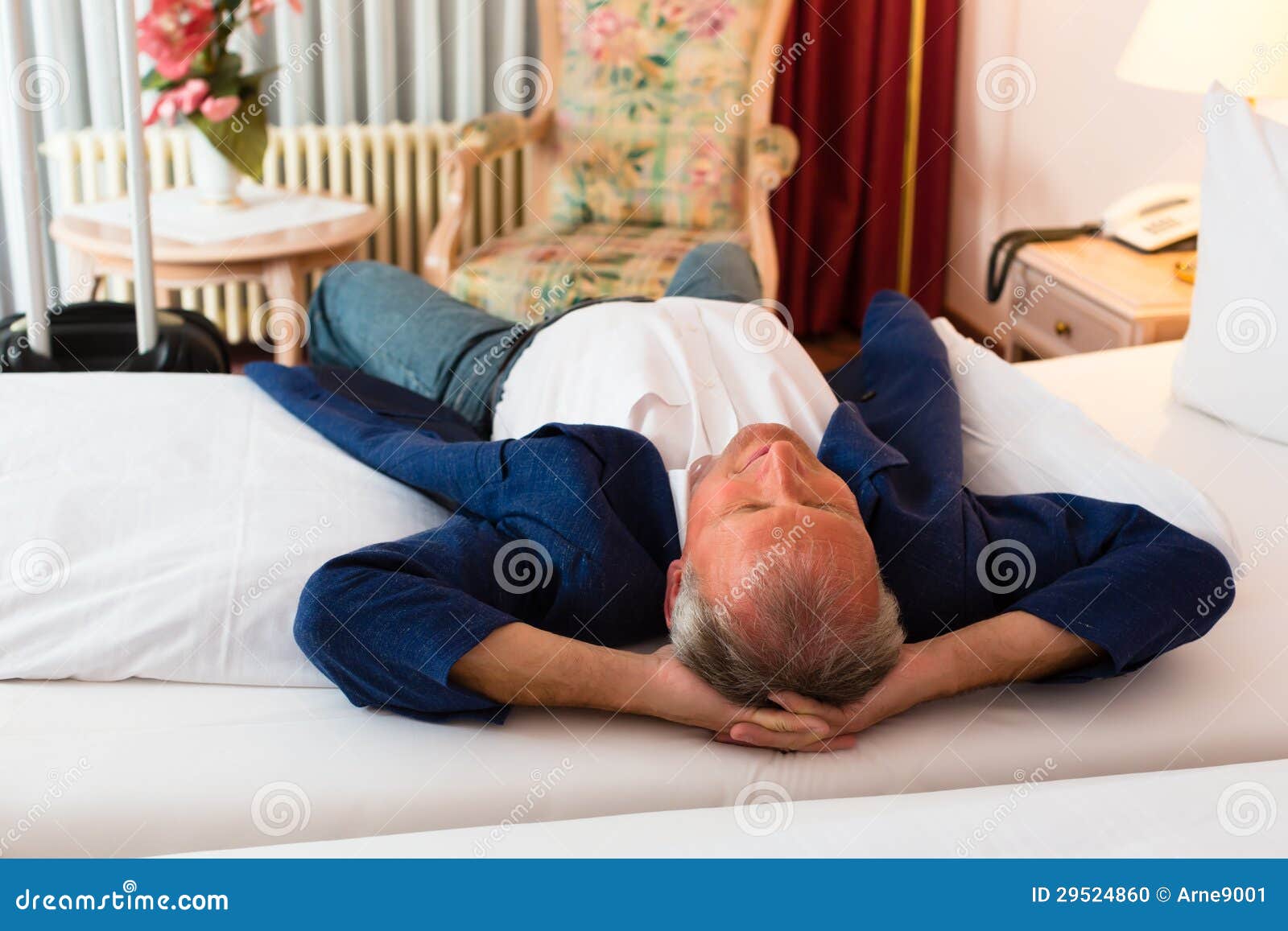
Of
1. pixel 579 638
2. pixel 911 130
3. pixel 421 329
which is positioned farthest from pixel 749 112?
pixel 579 638

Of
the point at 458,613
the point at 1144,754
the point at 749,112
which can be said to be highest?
the point at 749,112

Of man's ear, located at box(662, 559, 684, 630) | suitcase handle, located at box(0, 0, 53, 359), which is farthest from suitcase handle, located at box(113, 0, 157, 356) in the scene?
man's ear, located at box(662, 559, 684, 630)

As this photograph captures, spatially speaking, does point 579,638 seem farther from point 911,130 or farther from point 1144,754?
point 911,130

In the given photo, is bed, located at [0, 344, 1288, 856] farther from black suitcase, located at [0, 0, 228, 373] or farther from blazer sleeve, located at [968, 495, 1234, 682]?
black suitcase, located at [0, 0, 228, 373]

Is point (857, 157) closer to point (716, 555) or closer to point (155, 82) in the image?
point (155, 82)

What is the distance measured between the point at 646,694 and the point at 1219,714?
587mm

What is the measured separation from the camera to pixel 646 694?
1.22 metres

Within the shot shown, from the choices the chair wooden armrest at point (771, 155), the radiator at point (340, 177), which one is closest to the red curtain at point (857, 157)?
the chair wooden armrest at point (771, 155)

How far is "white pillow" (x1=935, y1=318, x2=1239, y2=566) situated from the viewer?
1.46m

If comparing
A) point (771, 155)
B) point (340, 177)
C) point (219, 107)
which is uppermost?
point (219, 107)

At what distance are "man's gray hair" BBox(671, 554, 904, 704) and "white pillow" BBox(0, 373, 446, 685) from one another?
420 mm

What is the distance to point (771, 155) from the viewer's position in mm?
3117

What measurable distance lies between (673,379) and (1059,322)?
1.17m

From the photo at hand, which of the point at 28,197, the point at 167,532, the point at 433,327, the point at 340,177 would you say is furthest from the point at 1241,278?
the point at 340,177
